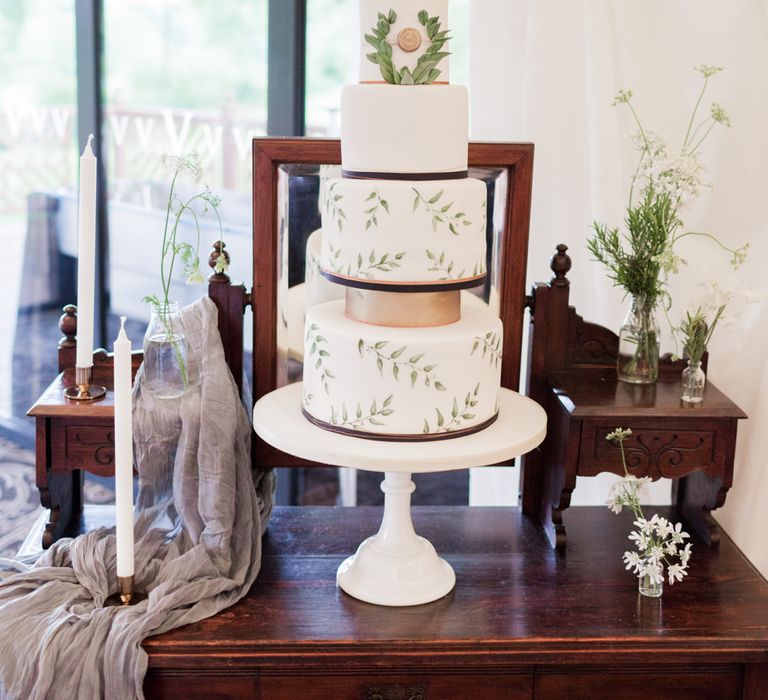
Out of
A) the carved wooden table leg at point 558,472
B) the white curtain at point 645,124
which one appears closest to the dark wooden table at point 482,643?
the carved wooden table leg at point 558,472

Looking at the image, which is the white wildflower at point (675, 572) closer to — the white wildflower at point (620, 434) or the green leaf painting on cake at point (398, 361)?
the white wildflower at point (620, 434)

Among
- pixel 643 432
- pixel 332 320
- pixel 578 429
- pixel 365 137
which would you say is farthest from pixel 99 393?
pixel 643 432

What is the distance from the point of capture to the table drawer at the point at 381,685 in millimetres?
1490

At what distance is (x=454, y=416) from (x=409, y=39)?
52 cm

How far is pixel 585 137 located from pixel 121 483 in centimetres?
110

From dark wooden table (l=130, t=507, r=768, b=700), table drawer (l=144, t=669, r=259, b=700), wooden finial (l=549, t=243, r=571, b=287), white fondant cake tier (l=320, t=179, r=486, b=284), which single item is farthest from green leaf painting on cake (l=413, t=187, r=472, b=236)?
table drawer (l=144, t=669, r=259, b=700)

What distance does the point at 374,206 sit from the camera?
1434 millimetres

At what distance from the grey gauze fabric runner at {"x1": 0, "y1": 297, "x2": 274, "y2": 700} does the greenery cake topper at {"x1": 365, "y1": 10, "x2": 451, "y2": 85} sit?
0.49m

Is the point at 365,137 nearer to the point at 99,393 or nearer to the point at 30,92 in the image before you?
the point at 99,393

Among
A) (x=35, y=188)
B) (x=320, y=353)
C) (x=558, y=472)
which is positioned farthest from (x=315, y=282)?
(x=35, y=188)

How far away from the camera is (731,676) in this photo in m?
1.53

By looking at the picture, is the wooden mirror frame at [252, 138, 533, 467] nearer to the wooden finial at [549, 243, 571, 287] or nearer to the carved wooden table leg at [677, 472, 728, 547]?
the wooden finial at [549, 243, 571, 287]

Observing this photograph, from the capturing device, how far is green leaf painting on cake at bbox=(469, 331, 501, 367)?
147cm

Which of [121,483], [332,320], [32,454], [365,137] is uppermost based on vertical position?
[365,137]
